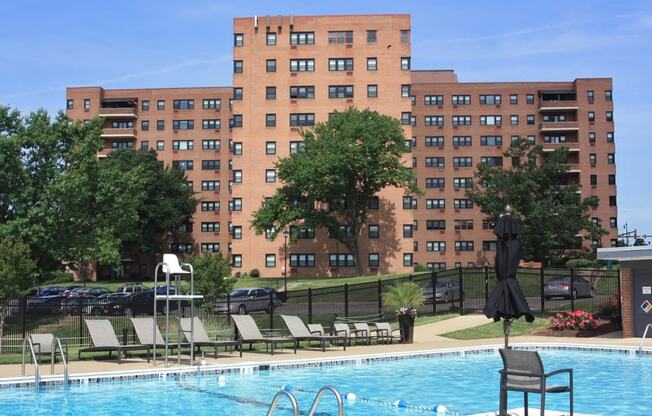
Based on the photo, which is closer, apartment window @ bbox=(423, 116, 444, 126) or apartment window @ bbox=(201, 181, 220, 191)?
apartment window @ bbox=(423, 116, 444, 126)

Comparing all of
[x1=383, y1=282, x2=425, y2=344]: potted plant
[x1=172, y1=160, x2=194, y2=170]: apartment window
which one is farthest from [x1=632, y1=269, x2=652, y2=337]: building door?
[x1=172, y1=160, x2=194, y2=170]: apartment window

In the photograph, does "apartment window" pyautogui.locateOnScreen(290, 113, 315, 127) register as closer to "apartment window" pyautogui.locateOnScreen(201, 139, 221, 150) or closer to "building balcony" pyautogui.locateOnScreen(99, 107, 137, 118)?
"apartment window" pyautogui.locateOnScreen(201, 139, 221, 150)

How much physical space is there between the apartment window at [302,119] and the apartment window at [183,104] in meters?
27.0

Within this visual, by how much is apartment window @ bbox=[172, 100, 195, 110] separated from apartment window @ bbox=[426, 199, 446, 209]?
32.7 meters

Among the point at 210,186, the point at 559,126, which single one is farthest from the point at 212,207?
the point at 559,126

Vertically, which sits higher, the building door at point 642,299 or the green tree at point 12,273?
the green tree at point 12,273

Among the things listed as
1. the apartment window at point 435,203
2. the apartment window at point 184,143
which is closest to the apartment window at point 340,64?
the apartment window at point 435,203

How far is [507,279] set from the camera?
46.5 ft

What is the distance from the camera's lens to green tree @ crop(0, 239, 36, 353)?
2495 cm

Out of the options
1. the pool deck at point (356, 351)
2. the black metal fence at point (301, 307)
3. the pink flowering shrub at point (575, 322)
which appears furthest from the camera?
the pink flowering shrub at point (575, 322)

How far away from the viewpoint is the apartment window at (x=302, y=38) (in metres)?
78.6

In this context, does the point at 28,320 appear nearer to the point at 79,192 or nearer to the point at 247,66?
the point at 79,192

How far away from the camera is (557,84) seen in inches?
3937

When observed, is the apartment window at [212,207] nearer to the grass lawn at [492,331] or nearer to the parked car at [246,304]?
the parked car at [246,304]
